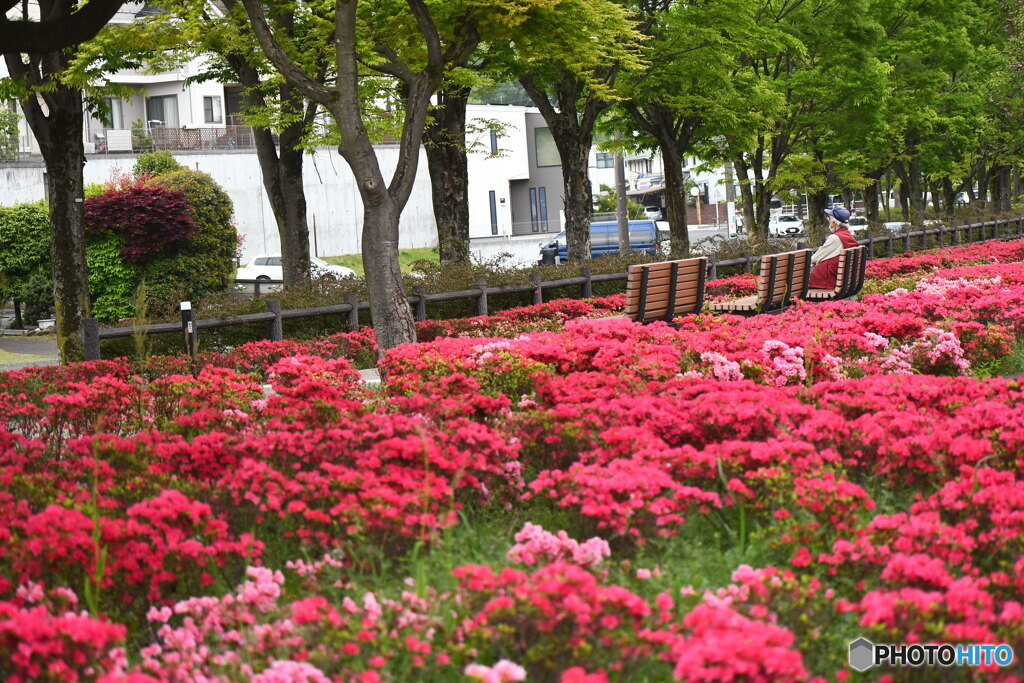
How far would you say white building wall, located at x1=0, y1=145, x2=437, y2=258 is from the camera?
50375 millimetres

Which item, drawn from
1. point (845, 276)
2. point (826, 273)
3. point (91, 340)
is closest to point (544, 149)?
point (826, 273)

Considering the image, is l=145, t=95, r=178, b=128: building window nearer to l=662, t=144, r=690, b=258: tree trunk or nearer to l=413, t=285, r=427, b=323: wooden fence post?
l=662, t=144, r=690, b=258: tree trunk

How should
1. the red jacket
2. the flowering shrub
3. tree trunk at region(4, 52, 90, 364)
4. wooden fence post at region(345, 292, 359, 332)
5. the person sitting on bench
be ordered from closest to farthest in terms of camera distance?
the flowering shrub
tree trunk at region(4, 52, 90, 364)
the person sitting on bench
the red jacket
wooden fence post at region(345, 292, 359, 332)

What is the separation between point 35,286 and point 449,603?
2897 cm

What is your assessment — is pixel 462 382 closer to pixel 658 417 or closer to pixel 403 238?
pixel 658 417

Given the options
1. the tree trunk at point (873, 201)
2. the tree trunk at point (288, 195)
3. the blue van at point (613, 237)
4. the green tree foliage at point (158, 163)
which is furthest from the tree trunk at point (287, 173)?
the tree trunk at point (873, 201)

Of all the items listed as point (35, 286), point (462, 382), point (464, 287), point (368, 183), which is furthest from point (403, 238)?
point (462, 382)

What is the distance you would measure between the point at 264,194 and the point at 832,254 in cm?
4309

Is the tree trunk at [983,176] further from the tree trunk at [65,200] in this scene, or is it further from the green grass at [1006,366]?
the green grass at [1006,366]

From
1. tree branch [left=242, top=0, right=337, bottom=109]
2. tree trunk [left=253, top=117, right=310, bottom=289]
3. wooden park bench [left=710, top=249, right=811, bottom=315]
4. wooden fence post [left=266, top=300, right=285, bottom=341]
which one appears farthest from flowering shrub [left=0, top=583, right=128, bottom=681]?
tree trunk [left=253, top=117, right=310, bottom=289]

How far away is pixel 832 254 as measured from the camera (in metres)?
17.5

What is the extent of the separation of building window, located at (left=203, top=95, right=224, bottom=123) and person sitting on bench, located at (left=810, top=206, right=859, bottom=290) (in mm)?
50652

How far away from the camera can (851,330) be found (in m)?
11.4

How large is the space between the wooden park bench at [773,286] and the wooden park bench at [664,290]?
90 cm
